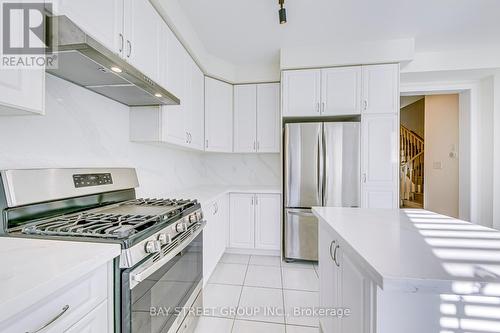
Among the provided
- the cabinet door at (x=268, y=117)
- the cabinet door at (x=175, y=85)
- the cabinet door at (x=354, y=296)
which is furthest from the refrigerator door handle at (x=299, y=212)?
the cabinet door at (x=354, y=296)

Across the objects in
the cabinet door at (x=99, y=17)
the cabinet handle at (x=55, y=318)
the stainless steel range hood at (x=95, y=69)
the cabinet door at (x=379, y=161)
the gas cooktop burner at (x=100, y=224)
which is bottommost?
the cabinet handle at (x=55, y=318)

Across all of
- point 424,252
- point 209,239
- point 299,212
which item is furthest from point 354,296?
point 299,212

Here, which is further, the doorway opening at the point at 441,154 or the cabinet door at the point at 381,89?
the doorway opening at the point at 441,154

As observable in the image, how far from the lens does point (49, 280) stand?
58 centimetres

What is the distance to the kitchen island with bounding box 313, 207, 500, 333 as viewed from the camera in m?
0.63

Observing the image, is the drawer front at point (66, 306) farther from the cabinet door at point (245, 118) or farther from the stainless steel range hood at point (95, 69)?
the cabinet door at point (245, 118)

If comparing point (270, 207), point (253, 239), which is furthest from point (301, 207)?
point (253, 239)

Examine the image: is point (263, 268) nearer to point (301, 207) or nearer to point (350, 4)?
point (301, 207)

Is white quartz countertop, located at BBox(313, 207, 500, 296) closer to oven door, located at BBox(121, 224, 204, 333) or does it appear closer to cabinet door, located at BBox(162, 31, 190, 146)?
oven door, located at BBox(121, 224, 204, 333)

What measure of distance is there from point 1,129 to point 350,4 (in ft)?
8.90

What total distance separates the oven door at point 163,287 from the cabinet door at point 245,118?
1.85 metres

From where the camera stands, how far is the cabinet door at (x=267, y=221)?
2982 millimetres

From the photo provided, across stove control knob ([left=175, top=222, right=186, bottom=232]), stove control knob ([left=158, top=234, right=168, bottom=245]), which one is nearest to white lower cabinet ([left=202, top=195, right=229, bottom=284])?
stove control knob ([left=175, top=222, right=186, bottom=232])

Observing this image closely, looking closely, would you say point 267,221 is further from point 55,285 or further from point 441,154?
point 441,154
